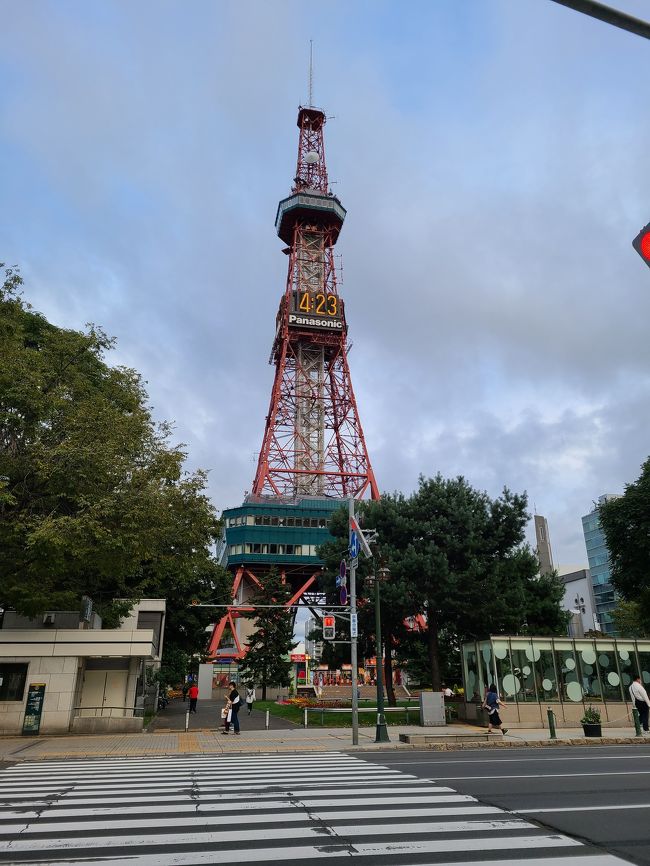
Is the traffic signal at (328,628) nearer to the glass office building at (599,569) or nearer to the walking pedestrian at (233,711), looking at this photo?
the walking pedestrian at (233,711)

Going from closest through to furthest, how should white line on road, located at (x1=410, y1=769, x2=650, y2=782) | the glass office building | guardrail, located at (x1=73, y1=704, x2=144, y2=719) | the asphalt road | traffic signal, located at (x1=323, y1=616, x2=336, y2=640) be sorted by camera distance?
the asphalt road, white line on road, located at (x1=410, y1=769, x2=650, y2=782), traffic signal, located at (x1=323, y1=616, x2=336, y2=640), guardrail, located at (x1=73, y1=704, x2=144, y2=719), the glass office building

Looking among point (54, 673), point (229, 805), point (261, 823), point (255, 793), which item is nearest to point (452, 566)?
point (54, 673)

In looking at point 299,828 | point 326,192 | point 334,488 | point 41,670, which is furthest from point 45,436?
point 326,192

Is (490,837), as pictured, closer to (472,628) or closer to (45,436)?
(45,436)

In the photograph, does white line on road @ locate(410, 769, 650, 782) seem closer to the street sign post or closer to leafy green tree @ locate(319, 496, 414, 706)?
the street sign post

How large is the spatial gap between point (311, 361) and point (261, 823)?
93.2m

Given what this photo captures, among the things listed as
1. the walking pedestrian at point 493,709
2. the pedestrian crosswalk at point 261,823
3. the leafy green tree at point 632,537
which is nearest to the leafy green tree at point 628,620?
the leafy green tree at point 632,537

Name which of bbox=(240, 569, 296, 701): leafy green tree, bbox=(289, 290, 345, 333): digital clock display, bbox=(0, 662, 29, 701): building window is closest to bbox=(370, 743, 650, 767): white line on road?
bbox=(0, 662, 29, 701): building window

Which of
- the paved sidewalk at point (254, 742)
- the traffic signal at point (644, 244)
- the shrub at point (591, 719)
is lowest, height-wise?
the paved sidewalk at point (254, 742)

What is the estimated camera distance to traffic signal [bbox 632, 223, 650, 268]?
571 centimetres

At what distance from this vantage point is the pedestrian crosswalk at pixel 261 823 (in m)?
7.01

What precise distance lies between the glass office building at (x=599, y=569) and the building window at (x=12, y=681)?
381 ft

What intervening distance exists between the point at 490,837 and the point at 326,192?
10768 cm

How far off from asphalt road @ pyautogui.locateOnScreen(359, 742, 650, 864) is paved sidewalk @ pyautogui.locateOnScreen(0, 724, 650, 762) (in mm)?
1317
